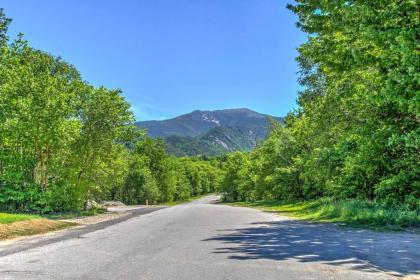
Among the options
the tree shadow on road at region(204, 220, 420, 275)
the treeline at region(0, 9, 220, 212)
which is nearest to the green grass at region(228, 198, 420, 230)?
the tree shadow on road at region(204, 220, 420, 275)

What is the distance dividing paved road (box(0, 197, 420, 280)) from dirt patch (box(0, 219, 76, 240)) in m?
2.09

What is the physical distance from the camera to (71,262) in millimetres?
9438

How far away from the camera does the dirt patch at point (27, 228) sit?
50.0ft

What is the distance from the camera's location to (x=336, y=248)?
11430 millimetres

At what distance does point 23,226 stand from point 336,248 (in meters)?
12.5

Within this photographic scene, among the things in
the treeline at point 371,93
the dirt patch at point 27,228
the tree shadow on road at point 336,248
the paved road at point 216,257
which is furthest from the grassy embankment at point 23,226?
the treeline at point 371,93

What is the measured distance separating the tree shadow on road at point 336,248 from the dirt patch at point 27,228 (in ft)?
24.5

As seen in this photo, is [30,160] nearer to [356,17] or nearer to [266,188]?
[356,17]

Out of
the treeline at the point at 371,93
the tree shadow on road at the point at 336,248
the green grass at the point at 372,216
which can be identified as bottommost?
the tree shadow on road at the point at 336,248

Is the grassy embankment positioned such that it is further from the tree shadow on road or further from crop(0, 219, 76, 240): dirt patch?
the tree shadow on road

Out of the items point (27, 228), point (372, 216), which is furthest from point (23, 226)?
point (372, 216)

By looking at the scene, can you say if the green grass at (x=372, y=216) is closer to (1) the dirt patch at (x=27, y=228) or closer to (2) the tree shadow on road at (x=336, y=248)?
(2) the tree shadow on road at (x=336, y=248)

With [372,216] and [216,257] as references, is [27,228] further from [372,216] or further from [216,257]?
[372,216]

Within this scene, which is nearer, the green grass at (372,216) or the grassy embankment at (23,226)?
the grassy embankment at (23,226)
